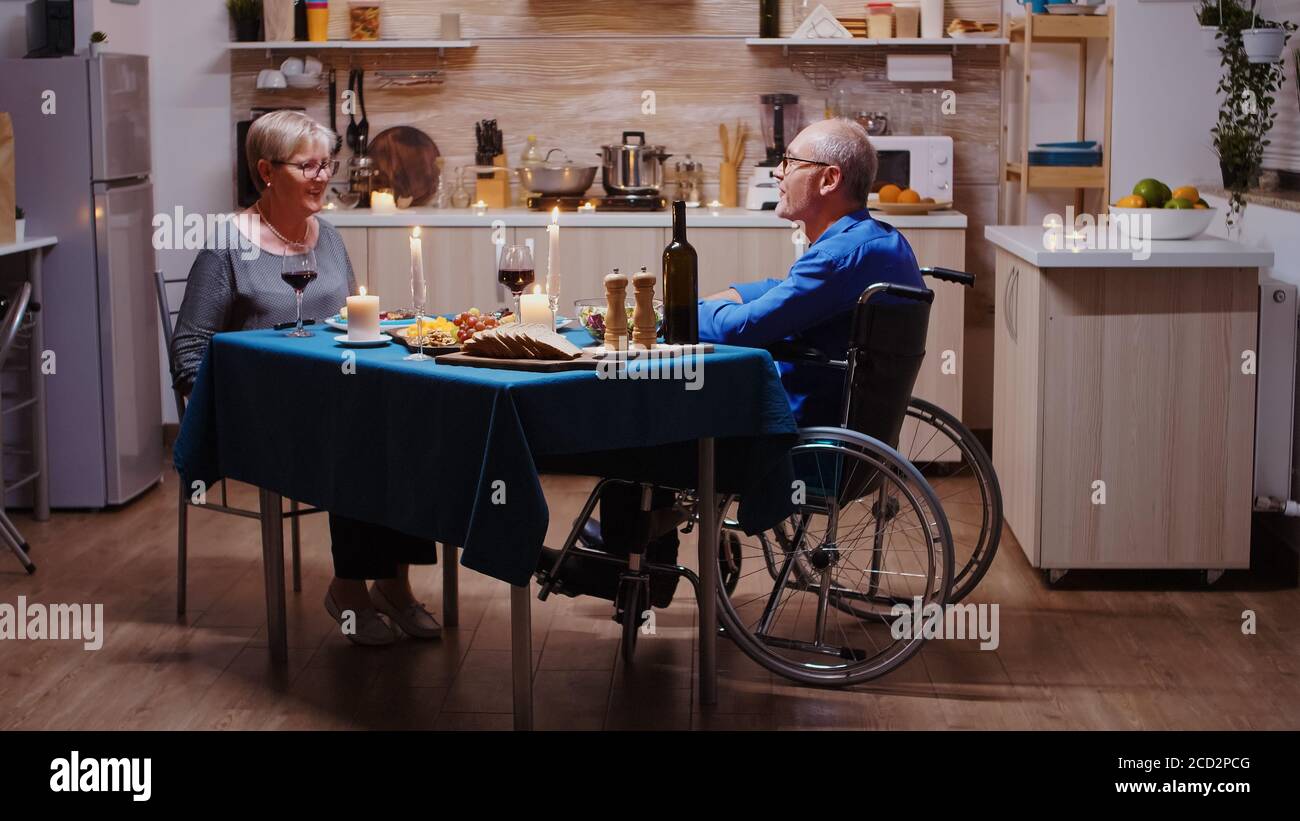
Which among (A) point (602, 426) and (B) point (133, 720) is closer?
(A) point (602, 426)

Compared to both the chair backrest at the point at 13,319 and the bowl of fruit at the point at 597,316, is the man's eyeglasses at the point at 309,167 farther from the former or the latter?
the chair backrest at the point at 13,319

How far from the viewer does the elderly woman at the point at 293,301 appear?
3490mm

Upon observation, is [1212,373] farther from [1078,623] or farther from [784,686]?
[784,686]

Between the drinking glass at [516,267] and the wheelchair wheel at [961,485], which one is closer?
the drinking glass at [516,267]

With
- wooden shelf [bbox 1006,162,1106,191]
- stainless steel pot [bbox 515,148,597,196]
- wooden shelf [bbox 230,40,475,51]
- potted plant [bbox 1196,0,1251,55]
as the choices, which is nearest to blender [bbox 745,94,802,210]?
stainless steel pot [bbox 515,148,597,196]

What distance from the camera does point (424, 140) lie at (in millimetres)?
5801

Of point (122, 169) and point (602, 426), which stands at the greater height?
point (122, 169)

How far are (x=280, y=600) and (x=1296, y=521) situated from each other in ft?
8.72

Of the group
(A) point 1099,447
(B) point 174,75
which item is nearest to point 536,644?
(A) point 1099,447

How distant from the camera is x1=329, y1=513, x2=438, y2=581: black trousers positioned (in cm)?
347

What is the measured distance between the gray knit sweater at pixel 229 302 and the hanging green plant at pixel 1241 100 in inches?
104

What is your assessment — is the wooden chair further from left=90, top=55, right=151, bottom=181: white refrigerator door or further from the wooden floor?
left=90, top=55, right=151, bottom=181: white refrigerator door

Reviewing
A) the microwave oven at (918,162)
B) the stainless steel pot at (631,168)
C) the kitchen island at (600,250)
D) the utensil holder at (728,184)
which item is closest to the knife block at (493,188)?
the kitchen island at (600,250)

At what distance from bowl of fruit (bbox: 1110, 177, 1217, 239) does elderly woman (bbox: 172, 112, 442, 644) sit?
2.00 metres
